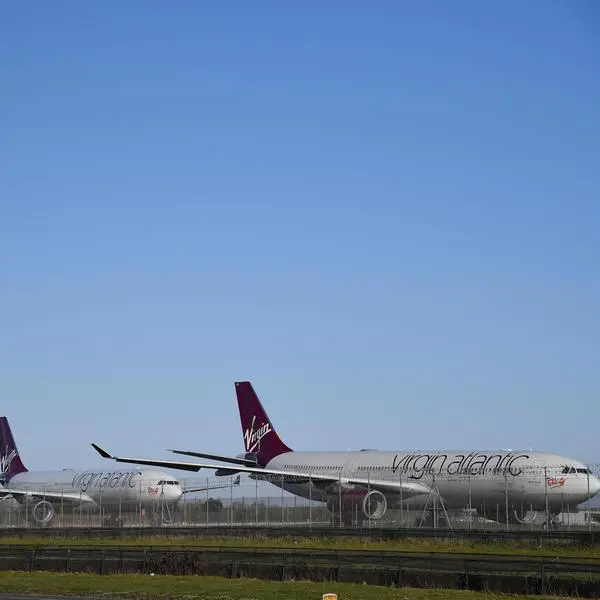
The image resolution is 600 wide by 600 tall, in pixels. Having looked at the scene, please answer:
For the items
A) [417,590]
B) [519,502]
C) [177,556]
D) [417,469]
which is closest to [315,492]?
[417,469]

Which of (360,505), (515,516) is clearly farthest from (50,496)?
(515,516)

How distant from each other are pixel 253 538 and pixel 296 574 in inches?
833

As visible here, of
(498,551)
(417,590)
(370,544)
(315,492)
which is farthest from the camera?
(315,492)

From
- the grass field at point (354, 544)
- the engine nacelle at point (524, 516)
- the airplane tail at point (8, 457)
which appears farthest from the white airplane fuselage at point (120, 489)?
the engine nacelle at point (524, 516)

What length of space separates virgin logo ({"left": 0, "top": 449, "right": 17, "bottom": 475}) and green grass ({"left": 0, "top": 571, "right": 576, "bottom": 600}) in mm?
63367

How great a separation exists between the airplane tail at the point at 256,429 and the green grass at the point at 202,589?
44385mm

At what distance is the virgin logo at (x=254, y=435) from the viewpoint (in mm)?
81625

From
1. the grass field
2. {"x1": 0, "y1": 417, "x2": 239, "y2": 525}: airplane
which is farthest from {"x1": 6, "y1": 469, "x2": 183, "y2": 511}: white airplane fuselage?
the grass field

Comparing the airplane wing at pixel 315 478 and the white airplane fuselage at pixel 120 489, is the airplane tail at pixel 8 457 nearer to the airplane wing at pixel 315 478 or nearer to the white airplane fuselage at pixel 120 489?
the white airplane fuselage at pixel 120 489

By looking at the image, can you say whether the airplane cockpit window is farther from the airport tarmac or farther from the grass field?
the airport tarmac

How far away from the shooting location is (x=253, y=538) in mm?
54469

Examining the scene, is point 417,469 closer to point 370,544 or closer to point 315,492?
point 315,492

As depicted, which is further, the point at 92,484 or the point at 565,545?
the point at 92,484

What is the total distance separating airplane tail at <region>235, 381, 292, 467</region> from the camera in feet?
265
